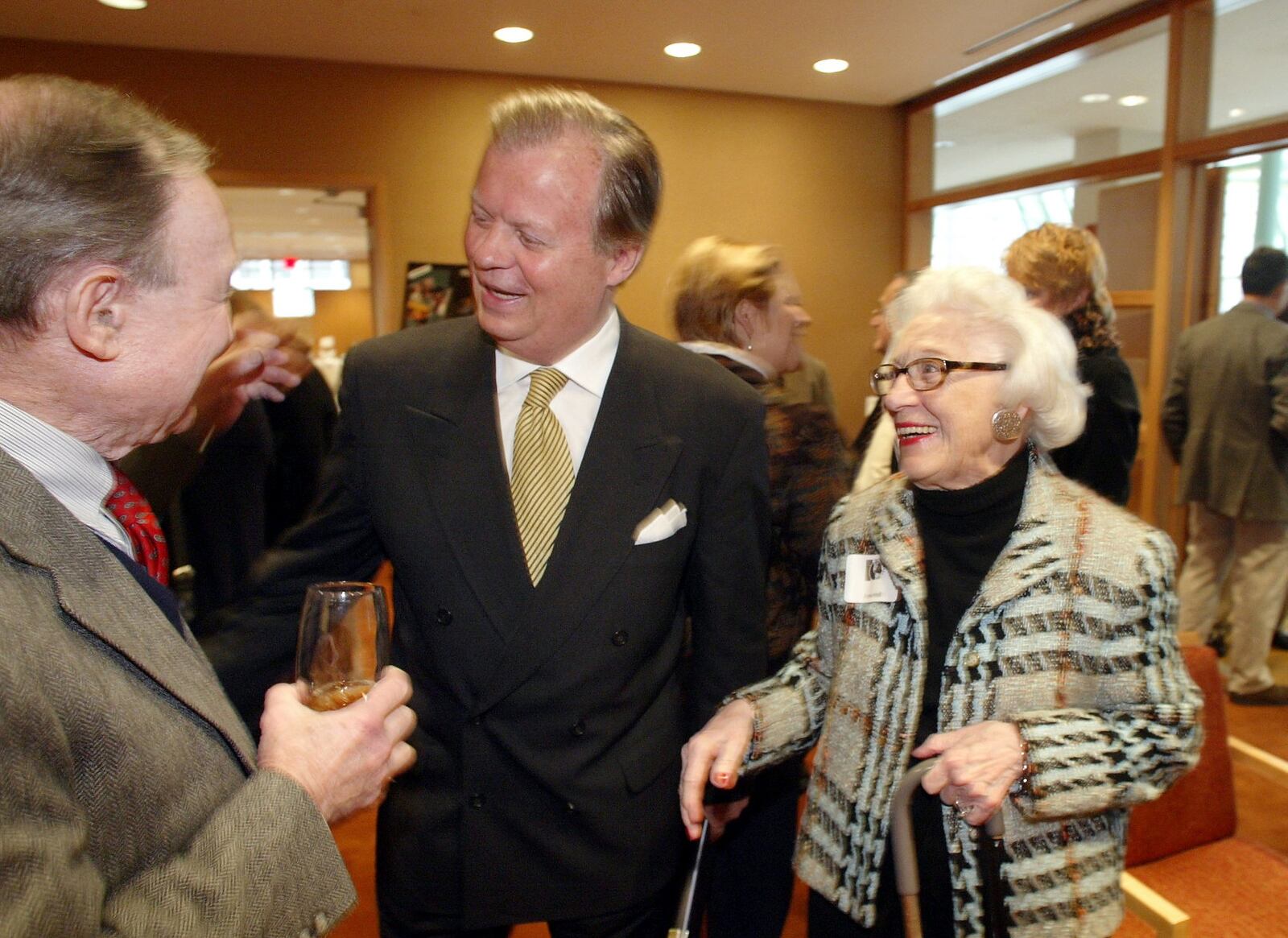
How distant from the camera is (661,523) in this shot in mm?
1482

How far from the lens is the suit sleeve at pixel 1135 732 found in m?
1.26

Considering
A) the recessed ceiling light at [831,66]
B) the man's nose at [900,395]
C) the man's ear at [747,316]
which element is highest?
the recessed ceiling light at [831,66]

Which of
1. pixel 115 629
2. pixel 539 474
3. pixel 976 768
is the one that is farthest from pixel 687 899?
pixel 115 629

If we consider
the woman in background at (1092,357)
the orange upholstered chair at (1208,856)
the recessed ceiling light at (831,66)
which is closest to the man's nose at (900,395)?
the orange upholstered chair at (1208,856)

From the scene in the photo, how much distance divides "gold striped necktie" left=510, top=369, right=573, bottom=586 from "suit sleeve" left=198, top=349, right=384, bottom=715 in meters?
0.27

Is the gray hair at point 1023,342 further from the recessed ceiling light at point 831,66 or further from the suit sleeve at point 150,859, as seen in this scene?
the recessed ceiling light at point 831,66

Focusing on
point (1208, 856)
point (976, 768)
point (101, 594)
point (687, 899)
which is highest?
point (101, 594)

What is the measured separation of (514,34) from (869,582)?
496 cm

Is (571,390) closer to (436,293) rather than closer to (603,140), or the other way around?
(603,140)

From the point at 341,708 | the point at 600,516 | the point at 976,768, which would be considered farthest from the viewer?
the point at 600,516

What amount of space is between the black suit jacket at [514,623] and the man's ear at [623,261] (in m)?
0.15

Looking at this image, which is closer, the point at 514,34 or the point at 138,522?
the point at 138,522

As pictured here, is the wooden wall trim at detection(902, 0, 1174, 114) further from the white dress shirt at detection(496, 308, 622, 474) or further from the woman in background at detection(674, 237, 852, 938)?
the white dress shirt at detection(496, 308, 622, 474)

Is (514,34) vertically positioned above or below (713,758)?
above
